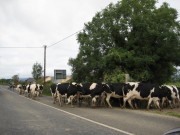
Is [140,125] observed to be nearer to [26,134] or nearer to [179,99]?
[26,134]

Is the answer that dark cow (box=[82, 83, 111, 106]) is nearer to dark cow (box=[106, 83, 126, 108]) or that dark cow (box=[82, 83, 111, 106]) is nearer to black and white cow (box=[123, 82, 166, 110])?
dark cow (box=[106, 83, 126, 108])

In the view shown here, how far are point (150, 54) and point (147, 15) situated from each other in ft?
13.0

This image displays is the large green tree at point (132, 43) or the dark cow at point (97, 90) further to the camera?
the large green tree at point (132, 43)

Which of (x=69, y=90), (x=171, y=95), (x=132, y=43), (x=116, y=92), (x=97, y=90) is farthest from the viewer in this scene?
(x=132, y=43)

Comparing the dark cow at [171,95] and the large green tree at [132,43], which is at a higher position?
the large green tree at [132,43]

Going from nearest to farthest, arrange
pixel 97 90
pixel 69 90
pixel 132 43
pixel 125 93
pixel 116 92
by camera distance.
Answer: pixel 125 93
pixel 116 92
pixel 97 90
pixel 69 90
pixel 132 43

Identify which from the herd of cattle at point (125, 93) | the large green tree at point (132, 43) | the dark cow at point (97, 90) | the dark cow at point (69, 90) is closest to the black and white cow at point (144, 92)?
the herd of cattle at point (125, 93)

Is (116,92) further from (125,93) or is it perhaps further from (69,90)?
(69,90)

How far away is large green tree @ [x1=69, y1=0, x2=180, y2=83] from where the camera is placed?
1502 inches

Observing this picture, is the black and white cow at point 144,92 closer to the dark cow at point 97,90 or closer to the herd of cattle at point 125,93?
the herd of cattle at point 125,93

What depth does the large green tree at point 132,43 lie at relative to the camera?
3816cm

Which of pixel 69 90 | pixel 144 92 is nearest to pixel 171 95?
pixel 144 92

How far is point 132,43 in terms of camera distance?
39.1 m

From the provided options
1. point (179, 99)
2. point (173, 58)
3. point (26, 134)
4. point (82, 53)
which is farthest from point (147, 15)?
point (26, 134)
